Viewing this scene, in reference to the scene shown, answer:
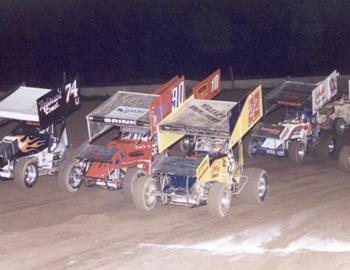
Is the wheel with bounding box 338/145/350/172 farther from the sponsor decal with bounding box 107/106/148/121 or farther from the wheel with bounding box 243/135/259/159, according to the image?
the sponsor decal with bounding box 107/106/148/121

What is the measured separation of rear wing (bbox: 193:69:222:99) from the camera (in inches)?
545

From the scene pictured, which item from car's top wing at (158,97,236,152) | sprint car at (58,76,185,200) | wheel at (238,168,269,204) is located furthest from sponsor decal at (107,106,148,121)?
wheel at (238,168,269,204)

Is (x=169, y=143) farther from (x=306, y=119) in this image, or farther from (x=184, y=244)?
(x=306, y=119)

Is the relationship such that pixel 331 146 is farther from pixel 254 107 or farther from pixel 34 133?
pixel 34 133

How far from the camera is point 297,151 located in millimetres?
15883

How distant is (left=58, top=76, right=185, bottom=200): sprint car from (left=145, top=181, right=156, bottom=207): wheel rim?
52cm

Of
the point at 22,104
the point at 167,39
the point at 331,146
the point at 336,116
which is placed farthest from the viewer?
the point at 167,39

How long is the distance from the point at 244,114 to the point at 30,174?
13.8 feet

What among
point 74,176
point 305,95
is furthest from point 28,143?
point 305,95

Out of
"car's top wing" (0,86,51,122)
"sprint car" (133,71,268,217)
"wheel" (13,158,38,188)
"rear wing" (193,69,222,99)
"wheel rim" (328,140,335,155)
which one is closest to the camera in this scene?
"sprint car" (133,71,268,217)

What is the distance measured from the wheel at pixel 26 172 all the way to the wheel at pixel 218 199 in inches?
145

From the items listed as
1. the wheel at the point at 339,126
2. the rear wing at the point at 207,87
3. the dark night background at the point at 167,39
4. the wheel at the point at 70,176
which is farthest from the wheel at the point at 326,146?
the dark night background at the point at 167,39

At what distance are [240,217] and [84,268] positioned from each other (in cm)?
322

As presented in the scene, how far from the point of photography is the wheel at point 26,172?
1338 centimetres
